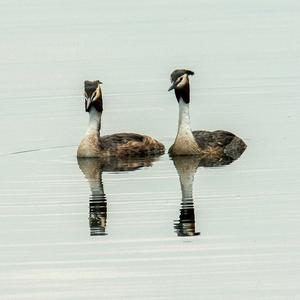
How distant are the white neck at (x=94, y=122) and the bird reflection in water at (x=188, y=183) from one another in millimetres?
1790

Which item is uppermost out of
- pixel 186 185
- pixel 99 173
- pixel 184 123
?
pixel 184 123

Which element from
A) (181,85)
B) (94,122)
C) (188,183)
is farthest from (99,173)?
(181,85)

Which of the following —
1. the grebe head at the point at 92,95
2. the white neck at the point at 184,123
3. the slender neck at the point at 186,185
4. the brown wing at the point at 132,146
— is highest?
the grebe head at the point at 92,95

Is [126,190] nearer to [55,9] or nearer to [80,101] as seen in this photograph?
[80,101]

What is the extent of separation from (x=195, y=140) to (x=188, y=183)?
4.60 m

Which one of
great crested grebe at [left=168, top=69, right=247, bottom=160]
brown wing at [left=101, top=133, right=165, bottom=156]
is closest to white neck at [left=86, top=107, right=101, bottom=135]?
brown wing at [left=101, top=133, right=165, bottom=156]

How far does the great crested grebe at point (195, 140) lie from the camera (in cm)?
3519

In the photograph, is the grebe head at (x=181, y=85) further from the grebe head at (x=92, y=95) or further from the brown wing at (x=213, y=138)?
the grebe head at (x=92, y=95)

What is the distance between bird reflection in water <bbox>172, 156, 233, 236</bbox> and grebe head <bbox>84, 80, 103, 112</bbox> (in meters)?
2.23

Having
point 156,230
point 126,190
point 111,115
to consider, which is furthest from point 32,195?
point 111,115

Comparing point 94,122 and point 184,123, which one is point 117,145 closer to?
point 94,122

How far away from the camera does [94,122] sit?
36.2 metres

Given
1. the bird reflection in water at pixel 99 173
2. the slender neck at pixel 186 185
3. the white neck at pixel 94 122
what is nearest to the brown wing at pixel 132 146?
the bird reflection in water at pixel 99 173

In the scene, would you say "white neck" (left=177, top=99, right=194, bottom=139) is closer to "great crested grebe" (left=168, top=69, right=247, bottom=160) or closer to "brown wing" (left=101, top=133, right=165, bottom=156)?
"great crested grebe" (left=168, top=69, right=247, bottom=160)
